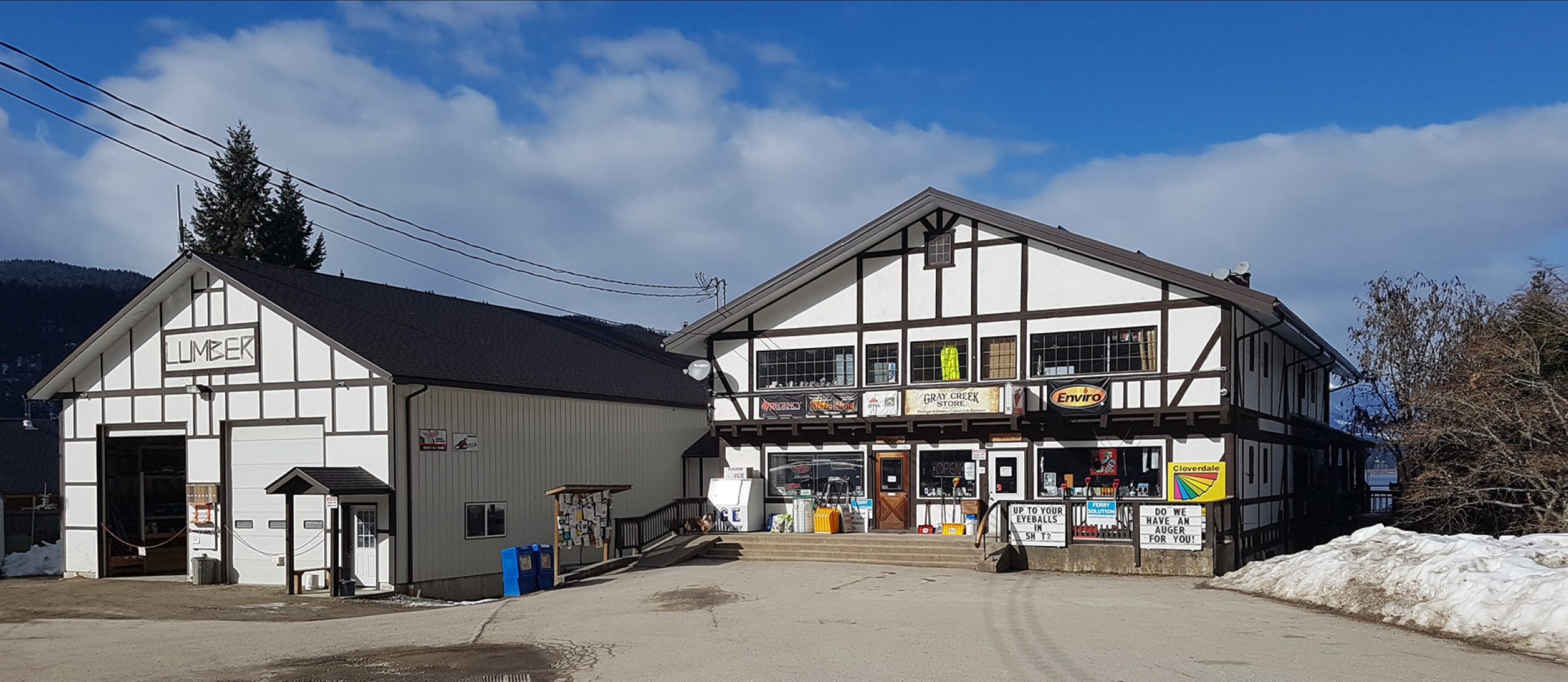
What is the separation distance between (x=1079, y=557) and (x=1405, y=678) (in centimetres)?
1110

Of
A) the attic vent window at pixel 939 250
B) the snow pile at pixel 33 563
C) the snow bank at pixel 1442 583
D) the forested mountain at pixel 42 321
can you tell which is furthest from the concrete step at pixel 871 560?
the forested mountain at pixel 42 321

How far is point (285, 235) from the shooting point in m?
55.0

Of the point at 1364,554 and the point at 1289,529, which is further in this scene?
the point at 1289,529

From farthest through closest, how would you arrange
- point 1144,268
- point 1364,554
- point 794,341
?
point 794,341 → point 1144,268 → point 1364,554

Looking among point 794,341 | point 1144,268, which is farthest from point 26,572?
point 1144,268

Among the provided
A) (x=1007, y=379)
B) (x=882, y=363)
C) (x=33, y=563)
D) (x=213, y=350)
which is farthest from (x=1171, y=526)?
(x=33, y=563)

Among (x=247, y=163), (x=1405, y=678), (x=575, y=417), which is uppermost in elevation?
(x=247, y=163)

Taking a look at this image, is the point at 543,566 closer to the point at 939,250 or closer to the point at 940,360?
the point at 940,360

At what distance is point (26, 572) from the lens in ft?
92.6

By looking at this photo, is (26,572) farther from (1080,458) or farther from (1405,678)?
(1405,678)

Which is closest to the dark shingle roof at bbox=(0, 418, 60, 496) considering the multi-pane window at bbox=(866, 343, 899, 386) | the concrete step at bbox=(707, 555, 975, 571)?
the concrete step at bbox=(707, 555, 975, 571)

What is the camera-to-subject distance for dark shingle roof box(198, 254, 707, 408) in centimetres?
2369

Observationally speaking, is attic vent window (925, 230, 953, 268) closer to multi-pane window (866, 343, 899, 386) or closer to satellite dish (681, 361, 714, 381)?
multi-pane window (866, 343, 899, 386)

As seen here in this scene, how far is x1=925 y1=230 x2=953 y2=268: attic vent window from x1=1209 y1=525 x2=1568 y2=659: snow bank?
31.7ft
